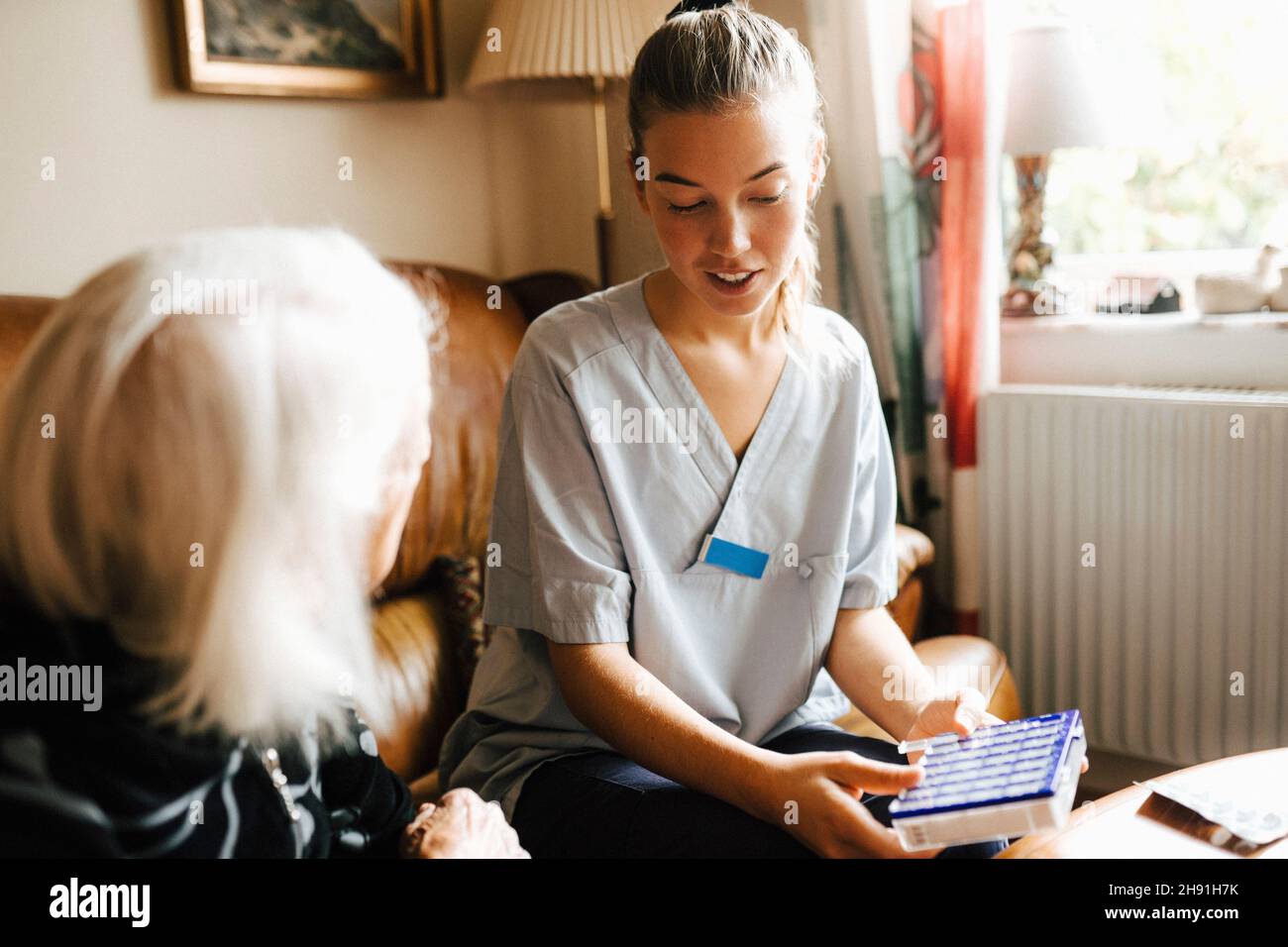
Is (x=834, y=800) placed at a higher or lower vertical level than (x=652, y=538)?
lower

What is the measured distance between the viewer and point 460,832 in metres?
0.86

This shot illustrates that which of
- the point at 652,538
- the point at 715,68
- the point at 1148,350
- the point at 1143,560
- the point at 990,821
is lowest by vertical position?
the point at 1143,560

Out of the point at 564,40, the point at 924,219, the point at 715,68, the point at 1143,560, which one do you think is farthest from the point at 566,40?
the point at 1143,560

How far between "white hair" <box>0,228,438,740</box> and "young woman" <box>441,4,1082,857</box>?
0.47 meters

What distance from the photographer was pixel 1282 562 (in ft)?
5.76

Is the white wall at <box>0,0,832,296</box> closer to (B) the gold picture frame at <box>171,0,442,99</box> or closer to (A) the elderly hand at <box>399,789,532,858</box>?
(B) the gold picture frame at <box>171,0,442,99</box>

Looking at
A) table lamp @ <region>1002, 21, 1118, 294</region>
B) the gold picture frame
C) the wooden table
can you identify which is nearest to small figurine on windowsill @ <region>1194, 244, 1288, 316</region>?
table lamp @ <region>1002, 21, 1118, 294</region>

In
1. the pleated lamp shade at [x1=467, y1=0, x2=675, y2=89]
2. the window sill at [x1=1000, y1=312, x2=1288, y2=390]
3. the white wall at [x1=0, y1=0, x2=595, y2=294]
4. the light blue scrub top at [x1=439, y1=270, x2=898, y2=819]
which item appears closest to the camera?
the light blue scrub top at [x1=439, y1=270, x2=898, y2=819]

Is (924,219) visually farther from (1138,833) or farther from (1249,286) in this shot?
(1138,833)

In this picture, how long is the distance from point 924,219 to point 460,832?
4.94 ft

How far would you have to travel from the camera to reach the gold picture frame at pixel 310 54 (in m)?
1.89

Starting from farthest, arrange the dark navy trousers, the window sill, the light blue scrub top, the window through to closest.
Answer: the window → the window sill → the light blue scrub top → the dark navy trousers

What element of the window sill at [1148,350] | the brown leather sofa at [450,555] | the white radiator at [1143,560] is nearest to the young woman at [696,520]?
the brown leather sofa at [450,555]

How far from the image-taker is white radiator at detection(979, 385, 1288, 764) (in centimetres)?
178
